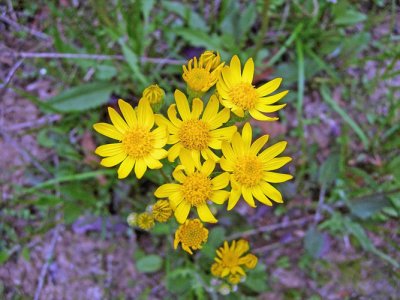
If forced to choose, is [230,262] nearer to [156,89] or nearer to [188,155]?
[188,155]

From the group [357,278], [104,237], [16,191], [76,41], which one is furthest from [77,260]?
[357,278]

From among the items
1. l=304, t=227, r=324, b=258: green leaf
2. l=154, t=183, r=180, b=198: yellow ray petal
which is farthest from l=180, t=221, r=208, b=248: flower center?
l=304, t=227, r=324, b=258: green leaf

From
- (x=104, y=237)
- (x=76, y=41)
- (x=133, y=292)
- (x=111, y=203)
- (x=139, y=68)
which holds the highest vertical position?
(x=76, y=41)

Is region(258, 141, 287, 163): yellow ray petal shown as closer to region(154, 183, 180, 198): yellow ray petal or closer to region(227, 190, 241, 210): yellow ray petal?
region(227, 190, 241, 210): yellow ray petal

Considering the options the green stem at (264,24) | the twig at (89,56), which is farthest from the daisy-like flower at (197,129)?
the twig at (89,56)

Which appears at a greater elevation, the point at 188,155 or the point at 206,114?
the point at 206,114

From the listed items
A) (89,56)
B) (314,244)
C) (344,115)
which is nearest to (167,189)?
(314,244)

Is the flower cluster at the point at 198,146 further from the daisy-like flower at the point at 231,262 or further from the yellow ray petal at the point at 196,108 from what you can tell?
the daisy-like flower at the point at 231,262

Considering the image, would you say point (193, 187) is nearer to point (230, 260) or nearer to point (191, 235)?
point (191, 235)
